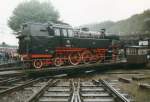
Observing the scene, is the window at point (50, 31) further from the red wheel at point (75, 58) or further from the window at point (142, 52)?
the window at point (142, 52)

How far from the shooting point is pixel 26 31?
18188 mm

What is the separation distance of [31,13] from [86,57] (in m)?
22.6

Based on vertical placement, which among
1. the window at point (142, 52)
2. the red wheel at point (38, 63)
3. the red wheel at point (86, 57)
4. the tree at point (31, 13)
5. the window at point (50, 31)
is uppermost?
the tree at point (31, 13)

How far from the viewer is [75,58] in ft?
67.9

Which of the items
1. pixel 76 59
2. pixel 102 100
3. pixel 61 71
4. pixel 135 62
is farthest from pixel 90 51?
pixel 102 100

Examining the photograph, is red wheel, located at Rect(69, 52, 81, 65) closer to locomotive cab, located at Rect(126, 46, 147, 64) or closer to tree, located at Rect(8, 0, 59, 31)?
locomotive cab, located at Rect(126, 46, 147, 64)

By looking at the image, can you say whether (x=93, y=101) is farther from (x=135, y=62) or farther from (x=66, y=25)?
(x=135, y=62)

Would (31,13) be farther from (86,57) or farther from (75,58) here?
(75,58)

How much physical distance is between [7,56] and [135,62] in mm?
13370

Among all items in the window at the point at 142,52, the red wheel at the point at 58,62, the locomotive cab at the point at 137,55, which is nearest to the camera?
the red wheel at the point at 58,62

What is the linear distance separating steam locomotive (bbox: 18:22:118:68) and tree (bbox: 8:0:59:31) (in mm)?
19855

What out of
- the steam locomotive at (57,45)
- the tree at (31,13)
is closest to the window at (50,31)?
the steam locomotive at (57,45)

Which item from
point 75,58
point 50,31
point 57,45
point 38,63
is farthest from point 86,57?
point 38,63

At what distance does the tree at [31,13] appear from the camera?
41219 mm
